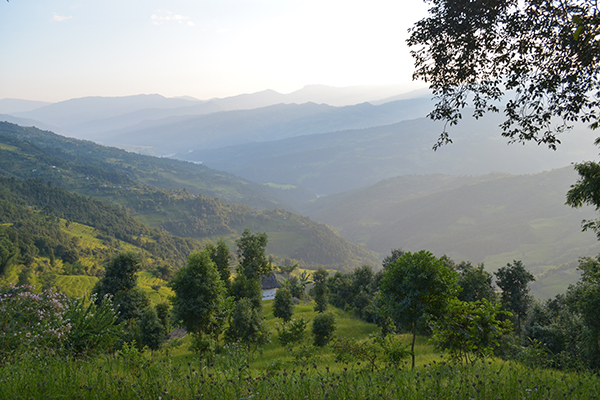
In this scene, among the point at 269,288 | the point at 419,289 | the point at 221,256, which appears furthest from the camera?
the point at 269,288

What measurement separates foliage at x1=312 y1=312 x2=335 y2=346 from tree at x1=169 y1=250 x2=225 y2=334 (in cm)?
1049

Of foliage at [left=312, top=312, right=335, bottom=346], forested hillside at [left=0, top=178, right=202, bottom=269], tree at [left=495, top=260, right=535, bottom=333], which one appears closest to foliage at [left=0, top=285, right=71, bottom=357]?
foliage at [left=312, top=312, right=335, bottom=346]

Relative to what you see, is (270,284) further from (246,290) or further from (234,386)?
(234,386)

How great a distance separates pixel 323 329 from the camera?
1029 inches

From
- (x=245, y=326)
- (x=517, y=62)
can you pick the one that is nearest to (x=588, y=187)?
(x=517, y=62)

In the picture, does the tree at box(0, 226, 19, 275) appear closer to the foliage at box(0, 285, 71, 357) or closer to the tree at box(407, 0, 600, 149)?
the foliage at box(0, 285, 71, 357)

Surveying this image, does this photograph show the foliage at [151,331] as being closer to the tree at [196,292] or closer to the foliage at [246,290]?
the foliage at [246,290]

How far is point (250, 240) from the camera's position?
36.8 metres

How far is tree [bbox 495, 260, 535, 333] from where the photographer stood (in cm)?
3750

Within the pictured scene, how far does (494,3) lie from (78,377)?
38.7ft

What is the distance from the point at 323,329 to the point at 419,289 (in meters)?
Result: 16.2

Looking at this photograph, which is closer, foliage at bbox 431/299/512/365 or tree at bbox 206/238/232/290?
foliage at bbox 431/299/512/365

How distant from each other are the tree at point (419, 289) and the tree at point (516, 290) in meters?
32.0

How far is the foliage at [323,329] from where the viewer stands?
26047mm
